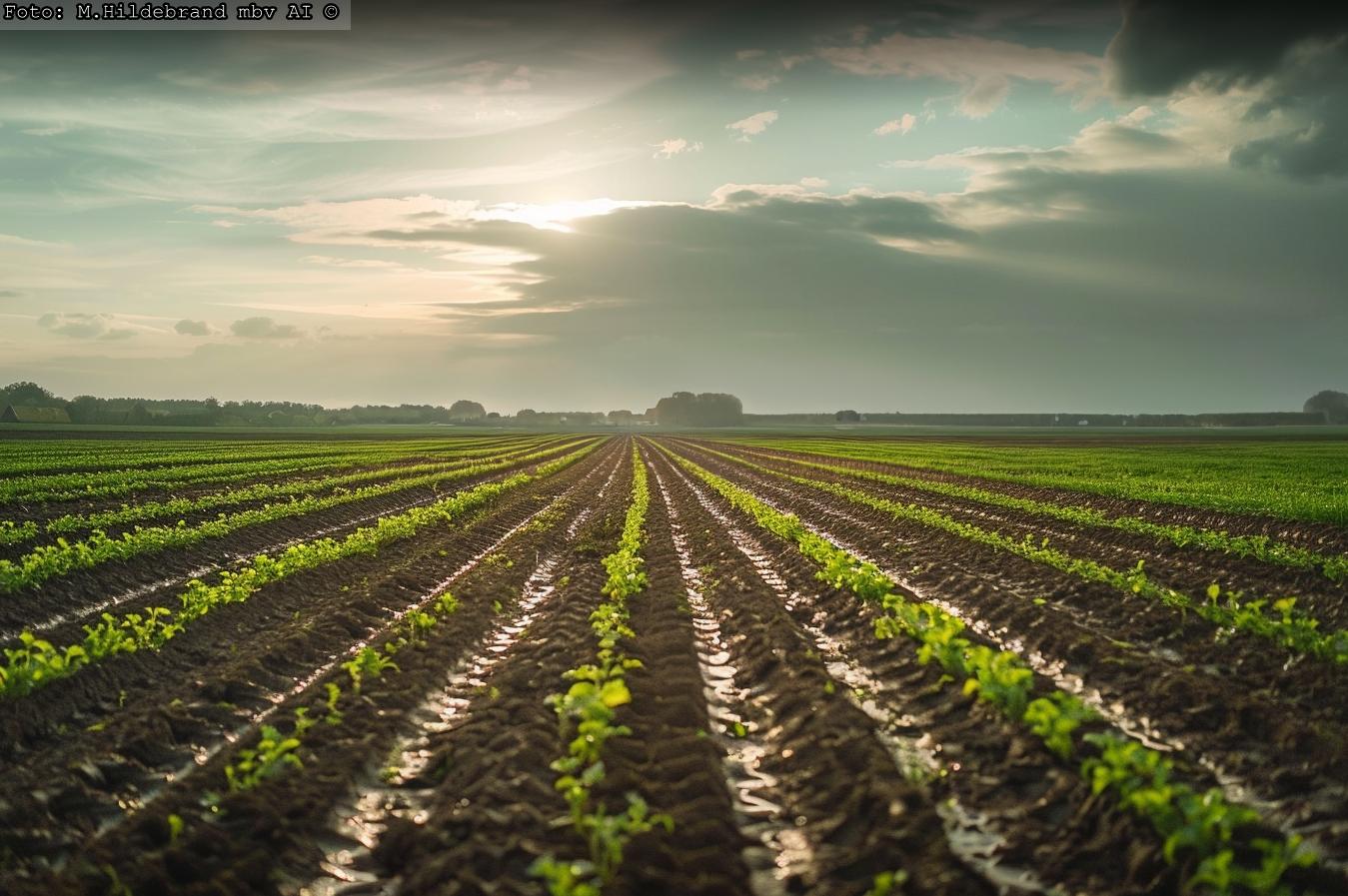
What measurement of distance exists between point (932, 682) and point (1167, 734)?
1.95 meters

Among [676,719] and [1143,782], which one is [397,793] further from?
[1143,782]

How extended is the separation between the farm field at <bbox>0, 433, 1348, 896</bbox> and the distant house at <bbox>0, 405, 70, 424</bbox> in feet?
388

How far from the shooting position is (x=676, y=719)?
275 inches

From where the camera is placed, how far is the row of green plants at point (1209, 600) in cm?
832

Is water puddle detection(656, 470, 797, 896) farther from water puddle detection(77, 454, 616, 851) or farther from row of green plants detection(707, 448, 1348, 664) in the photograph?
row of green plants detection(707, 448, 1348, 664)

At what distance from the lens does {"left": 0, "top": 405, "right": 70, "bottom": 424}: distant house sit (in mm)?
107625

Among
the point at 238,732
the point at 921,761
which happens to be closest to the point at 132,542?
the point at 238,732

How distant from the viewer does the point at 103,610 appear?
446 inches

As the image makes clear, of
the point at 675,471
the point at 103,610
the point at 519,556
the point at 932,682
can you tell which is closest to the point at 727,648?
the point at 932,682

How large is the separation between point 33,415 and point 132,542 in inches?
4862

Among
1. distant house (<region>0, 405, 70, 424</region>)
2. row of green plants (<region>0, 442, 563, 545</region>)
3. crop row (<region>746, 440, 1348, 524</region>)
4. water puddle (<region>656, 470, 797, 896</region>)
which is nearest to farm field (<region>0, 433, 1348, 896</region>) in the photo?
water puddle (<region>656, 470, 797, 896</region>)

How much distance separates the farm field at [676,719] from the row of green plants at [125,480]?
721 centimetres

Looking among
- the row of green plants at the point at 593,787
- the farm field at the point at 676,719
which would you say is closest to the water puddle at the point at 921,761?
the farm field at the point at 676,719

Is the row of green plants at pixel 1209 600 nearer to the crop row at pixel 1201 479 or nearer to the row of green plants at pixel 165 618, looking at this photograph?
the crop row at pixel 1201 479
